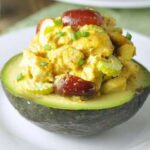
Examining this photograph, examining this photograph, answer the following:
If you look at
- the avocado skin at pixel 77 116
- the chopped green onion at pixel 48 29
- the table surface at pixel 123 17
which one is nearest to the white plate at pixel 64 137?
the avocado skin at pixel 77 116

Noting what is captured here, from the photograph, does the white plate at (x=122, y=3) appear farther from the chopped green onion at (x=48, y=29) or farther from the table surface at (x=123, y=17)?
the chopped green onion at (x=48, y=29)

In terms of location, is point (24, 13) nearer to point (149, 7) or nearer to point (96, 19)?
point (149, 7)

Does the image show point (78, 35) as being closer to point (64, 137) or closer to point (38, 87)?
point (38, 87)

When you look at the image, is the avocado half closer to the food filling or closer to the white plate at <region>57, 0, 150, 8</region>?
the food filling

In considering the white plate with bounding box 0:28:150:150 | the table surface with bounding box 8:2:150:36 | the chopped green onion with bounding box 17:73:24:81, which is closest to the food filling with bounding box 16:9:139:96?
the chopped green onion with bounding box 17:73:24:81

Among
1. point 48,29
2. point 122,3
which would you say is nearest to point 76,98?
point 48,29

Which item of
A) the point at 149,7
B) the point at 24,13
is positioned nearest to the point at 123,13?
the point at 149,7

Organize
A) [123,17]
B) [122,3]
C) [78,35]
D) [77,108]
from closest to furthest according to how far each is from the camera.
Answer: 1. [77,108]
2. [78,35]
3. [122,3]
4. [123,17]
